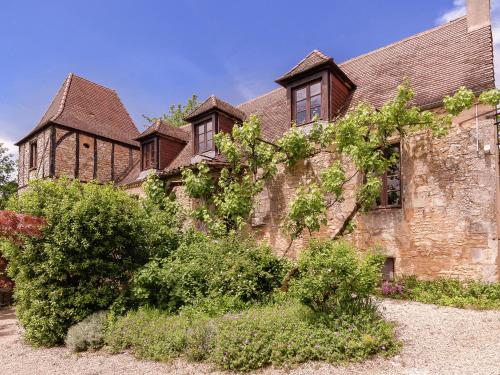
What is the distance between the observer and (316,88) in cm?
1012

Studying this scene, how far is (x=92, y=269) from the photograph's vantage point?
7.07m

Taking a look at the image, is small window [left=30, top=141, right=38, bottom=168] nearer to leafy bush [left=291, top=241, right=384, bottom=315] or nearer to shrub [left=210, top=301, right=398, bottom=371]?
shrub [left=210, top=301, right=398, bottom=371]

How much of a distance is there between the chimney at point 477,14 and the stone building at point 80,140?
14.0m

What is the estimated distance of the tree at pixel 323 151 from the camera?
798 centimetres

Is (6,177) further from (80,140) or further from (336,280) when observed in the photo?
(336,280)

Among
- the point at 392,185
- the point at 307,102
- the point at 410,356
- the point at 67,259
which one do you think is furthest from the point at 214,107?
the point at 410,356

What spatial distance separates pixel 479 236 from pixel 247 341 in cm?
536

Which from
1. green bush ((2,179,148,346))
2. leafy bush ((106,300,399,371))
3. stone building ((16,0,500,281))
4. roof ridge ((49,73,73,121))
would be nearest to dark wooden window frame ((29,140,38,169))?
roof ridge ((49,73,73,121))

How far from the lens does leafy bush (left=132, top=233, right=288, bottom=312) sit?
6781 millimetres

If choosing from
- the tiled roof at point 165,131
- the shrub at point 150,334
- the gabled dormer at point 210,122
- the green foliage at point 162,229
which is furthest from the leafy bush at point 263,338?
the tiled roof at point 165,131

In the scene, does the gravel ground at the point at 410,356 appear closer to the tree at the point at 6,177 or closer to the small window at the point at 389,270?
the small window at the point at 389,270

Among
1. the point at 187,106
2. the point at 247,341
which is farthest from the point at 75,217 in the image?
the point at 187,106

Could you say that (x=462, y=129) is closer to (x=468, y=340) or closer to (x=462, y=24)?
(x=462, y=24)

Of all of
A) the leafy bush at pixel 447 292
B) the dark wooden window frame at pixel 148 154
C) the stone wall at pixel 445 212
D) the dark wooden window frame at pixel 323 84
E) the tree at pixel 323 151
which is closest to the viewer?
the leafy bush at pixel 447 292
